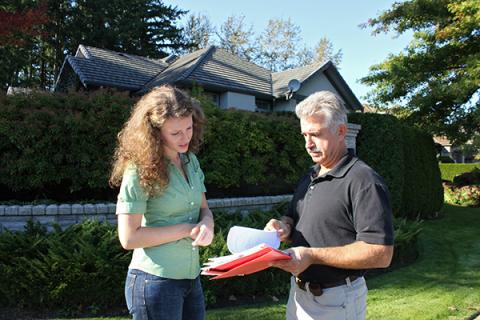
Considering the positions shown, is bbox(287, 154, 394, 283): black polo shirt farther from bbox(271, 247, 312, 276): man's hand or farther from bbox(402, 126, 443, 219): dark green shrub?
bbox(402, 126, 443, 219): dark green shrub

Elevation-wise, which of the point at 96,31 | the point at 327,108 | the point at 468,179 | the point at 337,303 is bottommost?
the point at 337,303

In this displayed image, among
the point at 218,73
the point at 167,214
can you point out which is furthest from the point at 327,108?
the point at 218,73

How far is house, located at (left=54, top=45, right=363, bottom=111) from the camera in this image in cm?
1625

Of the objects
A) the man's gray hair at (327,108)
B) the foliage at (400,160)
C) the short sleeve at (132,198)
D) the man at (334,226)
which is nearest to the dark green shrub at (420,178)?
the foliage at (400,160)

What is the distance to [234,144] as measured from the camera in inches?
292

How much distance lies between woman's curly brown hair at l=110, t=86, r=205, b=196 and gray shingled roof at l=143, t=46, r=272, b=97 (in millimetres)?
13707

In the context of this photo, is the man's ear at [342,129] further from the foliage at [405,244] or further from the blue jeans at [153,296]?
the foliage at [405,244]

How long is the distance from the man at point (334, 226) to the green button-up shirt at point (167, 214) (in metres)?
0.49

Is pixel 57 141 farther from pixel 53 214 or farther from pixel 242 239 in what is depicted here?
pixel 242 239

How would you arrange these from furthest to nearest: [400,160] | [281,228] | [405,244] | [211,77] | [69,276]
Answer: [211,77], [400,160], [405,244], [69,276], [281,228]

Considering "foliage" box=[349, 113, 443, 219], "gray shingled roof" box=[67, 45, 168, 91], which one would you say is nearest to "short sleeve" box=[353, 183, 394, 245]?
"foliage" box=[349, 113, 443, 219]

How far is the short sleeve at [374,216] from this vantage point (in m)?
1.77

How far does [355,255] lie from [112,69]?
17.0 meters

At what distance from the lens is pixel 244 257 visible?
1793mm
